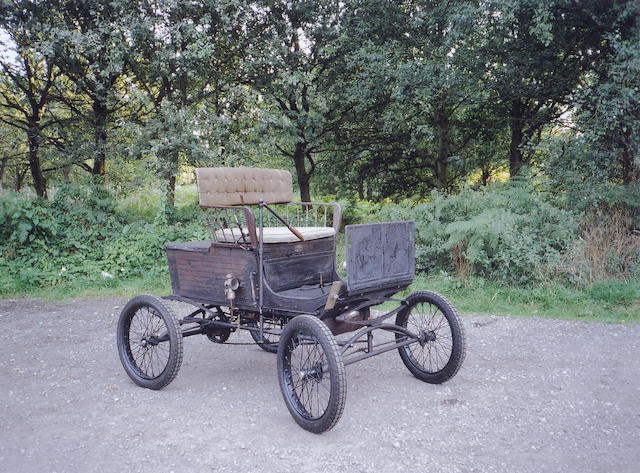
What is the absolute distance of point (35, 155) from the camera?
13.1 metres

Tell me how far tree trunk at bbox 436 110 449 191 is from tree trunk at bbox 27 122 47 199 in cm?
998

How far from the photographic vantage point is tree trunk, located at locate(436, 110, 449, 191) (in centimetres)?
1291

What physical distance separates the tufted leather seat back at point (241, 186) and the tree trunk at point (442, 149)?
8707 millimetres

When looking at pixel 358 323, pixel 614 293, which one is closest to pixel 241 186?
pixel 358 323

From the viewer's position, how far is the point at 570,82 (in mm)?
9938

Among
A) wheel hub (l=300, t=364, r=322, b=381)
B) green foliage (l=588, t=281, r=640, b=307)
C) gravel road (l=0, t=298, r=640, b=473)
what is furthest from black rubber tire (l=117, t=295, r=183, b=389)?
green foliage (l=588, t=281, r=640, b=307)

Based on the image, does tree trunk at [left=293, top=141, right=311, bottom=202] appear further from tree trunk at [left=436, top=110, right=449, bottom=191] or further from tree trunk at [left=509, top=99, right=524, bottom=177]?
tree trunk at [left=509, top=99, right=524, bottom=177]

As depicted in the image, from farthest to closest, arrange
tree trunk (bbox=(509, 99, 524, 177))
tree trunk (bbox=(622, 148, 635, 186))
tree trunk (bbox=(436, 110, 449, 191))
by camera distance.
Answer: tree trunk (bbox=(436, 110, 449, 191)) → tree trunk (bbox=(509, 99, 524, 177)) → tree trunk (bbox=(622, 148, 635, 186))

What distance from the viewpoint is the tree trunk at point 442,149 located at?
12914mm

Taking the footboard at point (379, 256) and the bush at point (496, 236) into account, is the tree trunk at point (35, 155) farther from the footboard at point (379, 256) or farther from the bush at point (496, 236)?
the footboard at point (379, 256)

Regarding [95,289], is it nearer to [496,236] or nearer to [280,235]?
[280,235]

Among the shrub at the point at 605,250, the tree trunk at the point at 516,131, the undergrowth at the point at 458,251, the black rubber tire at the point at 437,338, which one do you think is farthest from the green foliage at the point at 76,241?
the tree trunk at the point at 516,131

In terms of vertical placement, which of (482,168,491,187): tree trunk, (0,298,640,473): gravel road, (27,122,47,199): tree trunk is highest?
(27,122,47,199): tree trunk

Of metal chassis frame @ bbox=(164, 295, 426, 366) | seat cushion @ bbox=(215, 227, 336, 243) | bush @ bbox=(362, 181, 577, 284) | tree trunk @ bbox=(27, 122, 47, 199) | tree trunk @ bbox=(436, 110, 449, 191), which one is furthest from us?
tree trunk @ bbox=(436, 110, 449, 191)
